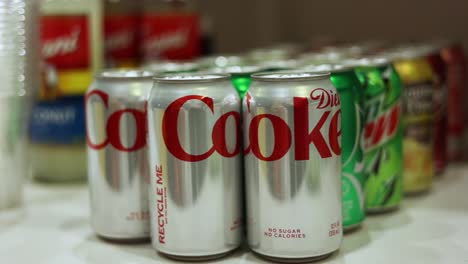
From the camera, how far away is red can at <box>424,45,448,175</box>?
1242 millimetres

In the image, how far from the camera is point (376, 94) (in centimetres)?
102

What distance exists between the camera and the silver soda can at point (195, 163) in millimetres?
834

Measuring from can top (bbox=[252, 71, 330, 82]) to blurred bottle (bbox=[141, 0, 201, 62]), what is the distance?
618 mm

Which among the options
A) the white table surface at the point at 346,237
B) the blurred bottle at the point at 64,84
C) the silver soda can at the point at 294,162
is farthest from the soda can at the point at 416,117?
the blurred bottle at the point at 64,84

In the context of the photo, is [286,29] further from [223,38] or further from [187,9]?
[187,9]

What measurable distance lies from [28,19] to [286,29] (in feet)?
2.91

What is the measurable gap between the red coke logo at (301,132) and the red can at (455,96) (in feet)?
2.06

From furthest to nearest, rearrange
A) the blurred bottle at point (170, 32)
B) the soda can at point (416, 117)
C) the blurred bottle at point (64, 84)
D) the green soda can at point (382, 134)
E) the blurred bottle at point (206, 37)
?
1. the blurred bottle at point (206, 37)
2. the blurred bottle at point (170, 32)
3. the blurred bottle at point (64, 84)
4. the soda can at point (416, 117)
5. the green soda can at point (382, 134)

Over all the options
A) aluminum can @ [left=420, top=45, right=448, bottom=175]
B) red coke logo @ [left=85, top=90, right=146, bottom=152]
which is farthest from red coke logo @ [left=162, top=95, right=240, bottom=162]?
aluminum can @ [left=420, top=45, right=448, bottom=175]

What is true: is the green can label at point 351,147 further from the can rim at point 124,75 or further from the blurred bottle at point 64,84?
the blurred bottle at point 64,84

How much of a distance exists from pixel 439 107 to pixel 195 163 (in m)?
0.61

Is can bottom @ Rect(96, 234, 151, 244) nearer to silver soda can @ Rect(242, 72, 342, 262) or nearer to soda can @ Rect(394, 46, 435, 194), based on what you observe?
silver soda can @ Rect(242, 72, 342, 262)

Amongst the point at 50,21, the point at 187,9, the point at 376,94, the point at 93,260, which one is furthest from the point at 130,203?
the point at 187,9

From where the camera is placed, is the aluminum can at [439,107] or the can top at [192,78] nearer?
the can top at [192,78]
